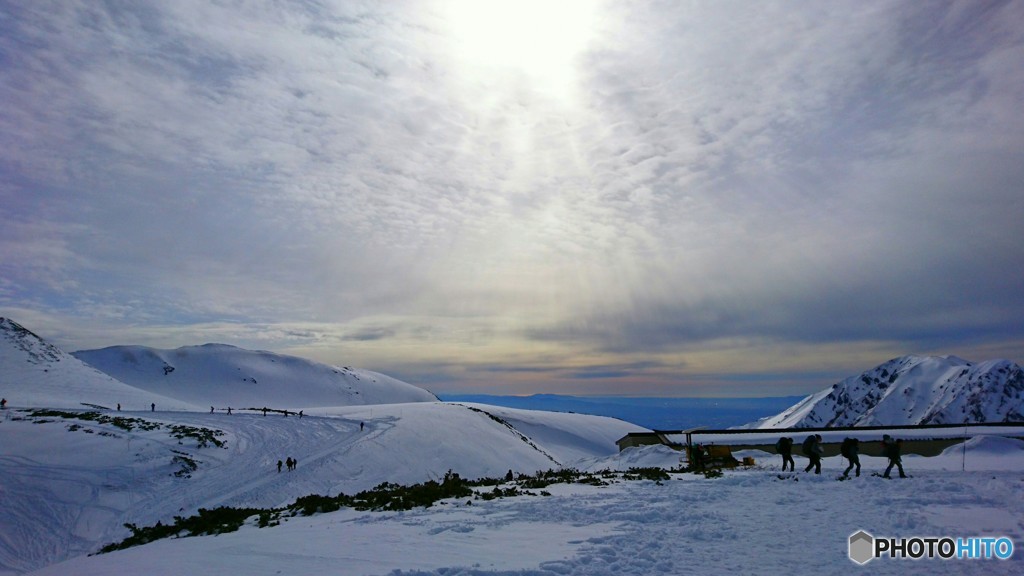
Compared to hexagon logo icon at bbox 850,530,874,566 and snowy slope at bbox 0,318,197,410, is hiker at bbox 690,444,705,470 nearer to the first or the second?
hexagon logo icon at bbox 850,530,874,566

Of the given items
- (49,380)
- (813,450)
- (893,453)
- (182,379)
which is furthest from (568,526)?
(182,379)

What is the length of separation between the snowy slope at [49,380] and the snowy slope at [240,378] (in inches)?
1076

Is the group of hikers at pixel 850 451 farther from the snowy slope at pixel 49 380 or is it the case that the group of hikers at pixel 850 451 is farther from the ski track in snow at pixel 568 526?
the snowy slope at pixel 49 380

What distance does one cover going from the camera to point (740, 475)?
22156 mm

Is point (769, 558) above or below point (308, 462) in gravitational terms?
above

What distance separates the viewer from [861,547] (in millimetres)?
10891

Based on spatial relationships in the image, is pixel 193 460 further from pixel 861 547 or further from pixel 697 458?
pixel 861 547

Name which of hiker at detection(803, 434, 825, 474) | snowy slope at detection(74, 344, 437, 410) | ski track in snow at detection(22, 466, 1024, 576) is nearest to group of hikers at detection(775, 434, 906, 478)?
hiker at detection(803, 434, 825, 474)

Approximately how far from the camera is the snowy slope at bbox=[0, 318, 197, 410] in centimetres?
6575

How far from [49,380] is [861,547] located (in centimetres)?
9201

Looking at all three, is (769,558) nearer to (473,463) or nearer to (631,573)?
(631,573)

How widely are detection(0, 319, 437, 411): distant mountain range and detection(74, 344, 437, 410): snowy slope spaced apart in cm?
18

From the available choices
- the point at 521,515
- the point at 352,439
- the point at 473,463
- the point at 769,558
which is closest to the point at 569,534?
the point at 521,515

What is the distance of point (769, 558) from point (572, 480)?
45.6 feet
